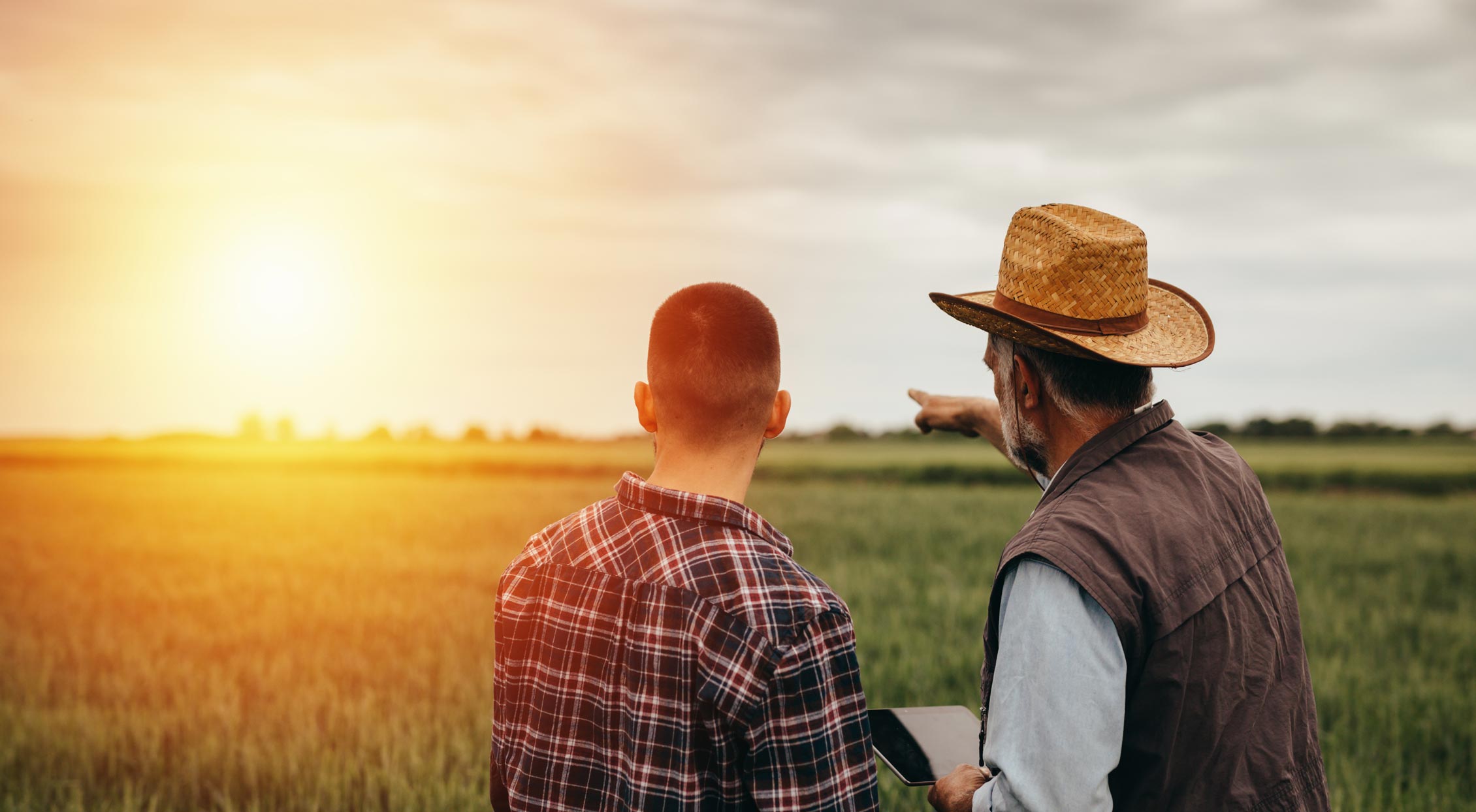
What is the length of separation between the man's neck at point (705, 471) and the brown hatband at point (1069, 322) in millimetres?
636

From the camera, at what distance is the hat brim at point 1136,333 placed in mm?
1791

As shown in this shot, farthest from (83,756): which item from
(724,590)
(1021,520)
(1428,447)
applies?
(1428,447)

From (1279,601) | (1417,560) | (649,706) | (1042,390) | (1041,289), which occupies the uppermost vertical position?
(1041,289)

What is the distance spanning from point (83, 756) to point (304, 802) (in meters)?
1.65

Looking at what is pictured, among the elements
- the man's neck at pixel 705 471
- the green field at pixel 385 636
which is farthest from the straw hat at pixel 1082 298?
the green field at pixel 385 636

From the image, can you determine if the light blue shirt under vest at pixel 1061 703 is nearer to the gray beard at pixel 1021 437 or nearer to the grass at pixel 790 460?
the gray beard at pixel 1021 437

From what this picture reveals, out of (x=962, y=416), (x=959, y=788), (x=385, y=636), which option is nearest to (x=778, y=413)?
(x=959, y=788)

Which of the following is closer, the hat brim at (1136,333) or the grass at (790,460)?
the hat brim at (1136,333)

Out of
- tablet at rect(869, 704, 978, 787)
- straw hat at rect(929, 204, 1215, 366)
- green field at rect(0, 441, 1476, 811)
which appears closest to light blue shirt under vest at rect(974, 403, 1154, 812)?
tablet at rect(869, 704, 978, 787)

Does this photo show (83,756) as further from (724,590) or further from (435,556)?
(435,556)

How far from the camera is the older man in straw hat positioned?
1.55 meters

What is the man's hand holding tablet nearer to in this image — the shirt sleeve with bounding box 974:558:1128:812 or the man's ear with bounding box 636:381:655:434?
the shirt sleeve with bounding box 974:558:1128:812

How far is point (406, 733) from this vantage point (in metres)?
5.19

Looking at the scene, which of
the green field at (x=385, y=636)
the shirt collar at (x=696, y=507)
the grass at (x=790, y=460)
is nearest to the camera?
the shirt collar at (x=696, y=507)
